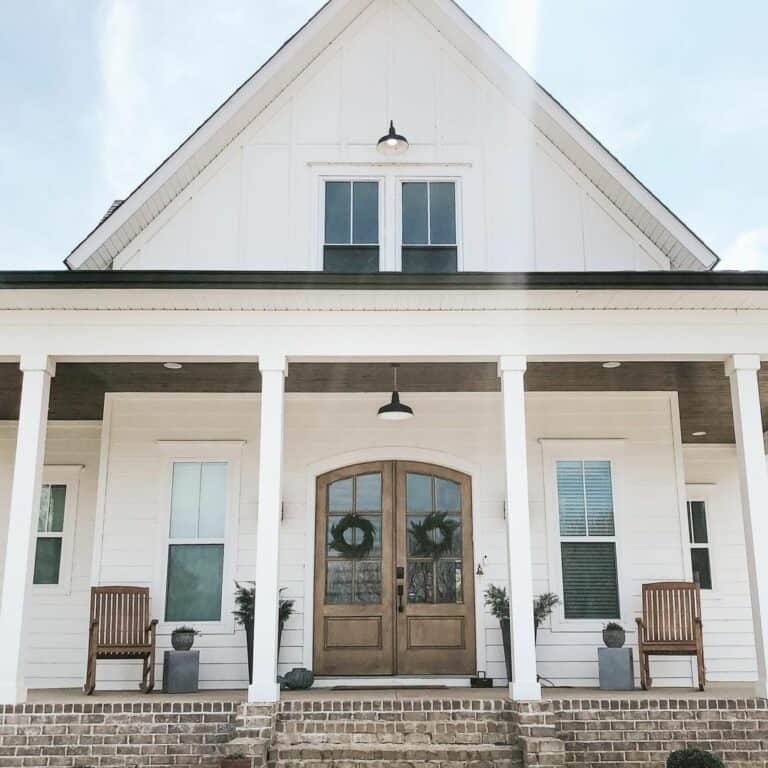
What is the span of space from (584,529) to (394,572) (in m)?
2.16

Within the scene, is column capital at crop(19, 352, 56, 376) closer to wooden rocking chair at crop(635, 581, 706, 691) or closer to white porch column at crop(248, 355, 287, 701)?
white porch column at crop(248, 355, 287, 701)

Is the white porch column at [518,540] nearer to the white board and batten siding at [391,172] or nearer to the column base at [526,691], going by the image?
the column base at [526,691]

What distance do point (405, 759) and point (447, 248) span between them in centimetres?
561

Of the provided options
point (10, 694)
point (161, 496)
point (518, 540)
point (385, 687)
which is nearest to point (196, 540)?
point (161, 496)

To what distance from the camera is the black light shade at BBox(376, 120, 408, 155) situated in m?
9.94

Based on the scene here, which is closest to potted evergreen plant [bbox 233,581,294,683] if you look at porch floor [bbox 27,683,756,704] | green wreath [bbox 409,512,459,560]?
porch floor [bbox 27,683,756,704]


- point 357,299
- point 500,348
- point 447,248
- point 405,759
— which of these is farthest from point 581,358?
point 405,759

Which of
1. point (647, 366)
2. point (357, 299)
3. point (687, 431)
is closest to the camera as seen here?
point (357, 299)

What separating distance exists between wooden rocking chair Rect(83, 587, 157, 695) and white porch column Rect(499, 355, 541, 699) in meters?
3.79

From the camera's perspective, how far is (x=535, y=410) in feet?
32.5

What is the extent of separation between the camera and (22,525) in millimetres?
7242

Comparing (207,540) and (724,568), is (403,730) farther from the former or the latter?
(724,568)

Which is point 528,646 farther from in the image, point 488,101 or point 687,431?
point 488,101

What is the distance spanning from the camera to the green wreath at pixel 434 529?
958 cm
